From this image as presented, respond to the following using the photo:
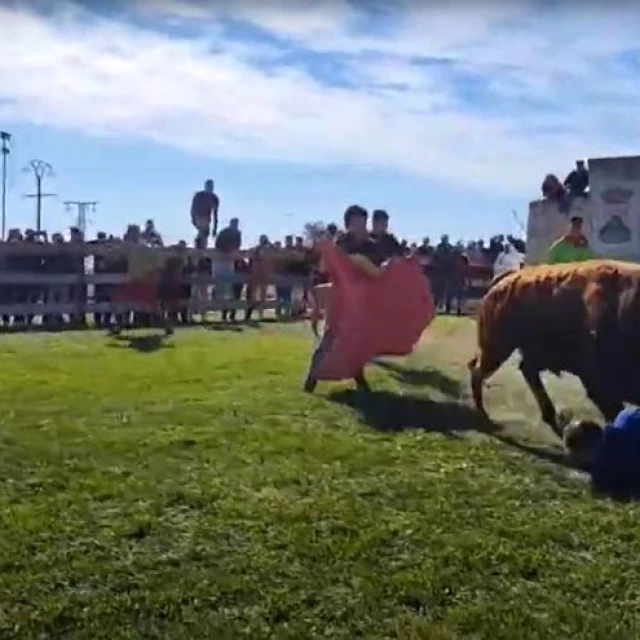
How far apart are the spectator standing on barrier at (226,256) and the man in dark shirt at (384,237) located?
10.6m

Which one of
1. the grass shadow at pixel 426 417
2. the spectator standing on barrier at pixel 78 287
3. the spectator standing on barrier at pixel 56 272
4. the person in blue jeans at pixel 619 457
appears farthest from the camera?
the spectator standing on barrier at pixel 78 287

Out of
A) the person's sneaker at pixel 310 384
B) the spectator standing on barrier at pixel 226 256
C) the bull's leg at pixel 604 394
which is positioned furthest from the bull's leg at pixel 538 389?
the spectator standing on barrier at pixel 226 256

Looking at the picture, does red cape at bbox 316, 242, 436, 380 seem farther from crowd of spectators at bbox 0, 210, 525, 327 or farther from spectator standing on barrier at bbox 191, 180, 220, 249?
spectator standing on barrier at bbox 191, 180, 220, 249

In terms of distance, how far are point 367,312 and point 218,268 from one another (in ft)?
40.4

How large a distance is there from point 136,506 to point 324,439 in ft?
6.77

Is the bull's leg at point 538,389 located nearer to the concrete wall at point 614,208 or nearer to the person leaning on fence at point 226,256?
the concrete wall at point 614,208

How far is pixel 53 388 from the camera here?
10.8m

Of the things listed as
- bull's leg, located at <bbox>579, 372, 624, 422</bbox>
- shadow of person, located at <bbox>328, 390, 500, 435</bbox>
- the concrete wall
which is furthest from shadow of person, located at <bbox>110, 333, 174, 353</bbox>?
bull's leg, located at <bbox>579, 372, 624, 422</bbox>

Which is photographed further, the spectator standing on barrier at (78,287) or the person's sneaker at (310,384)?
the spectator standing on barrier at (78,287)

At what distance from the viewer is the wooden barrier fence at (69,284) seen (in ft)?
66.7

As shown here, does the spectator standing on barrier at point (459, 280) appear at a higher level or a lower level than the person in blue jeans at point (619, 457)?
higher

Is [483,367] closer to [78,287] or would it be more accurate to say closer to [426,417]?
[426,417]

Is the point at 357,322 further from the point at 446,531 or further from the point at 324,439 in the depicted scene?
the point at 446,531

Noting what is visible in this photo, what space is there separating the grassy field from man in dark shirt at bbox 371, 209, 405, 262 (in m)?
2.07
